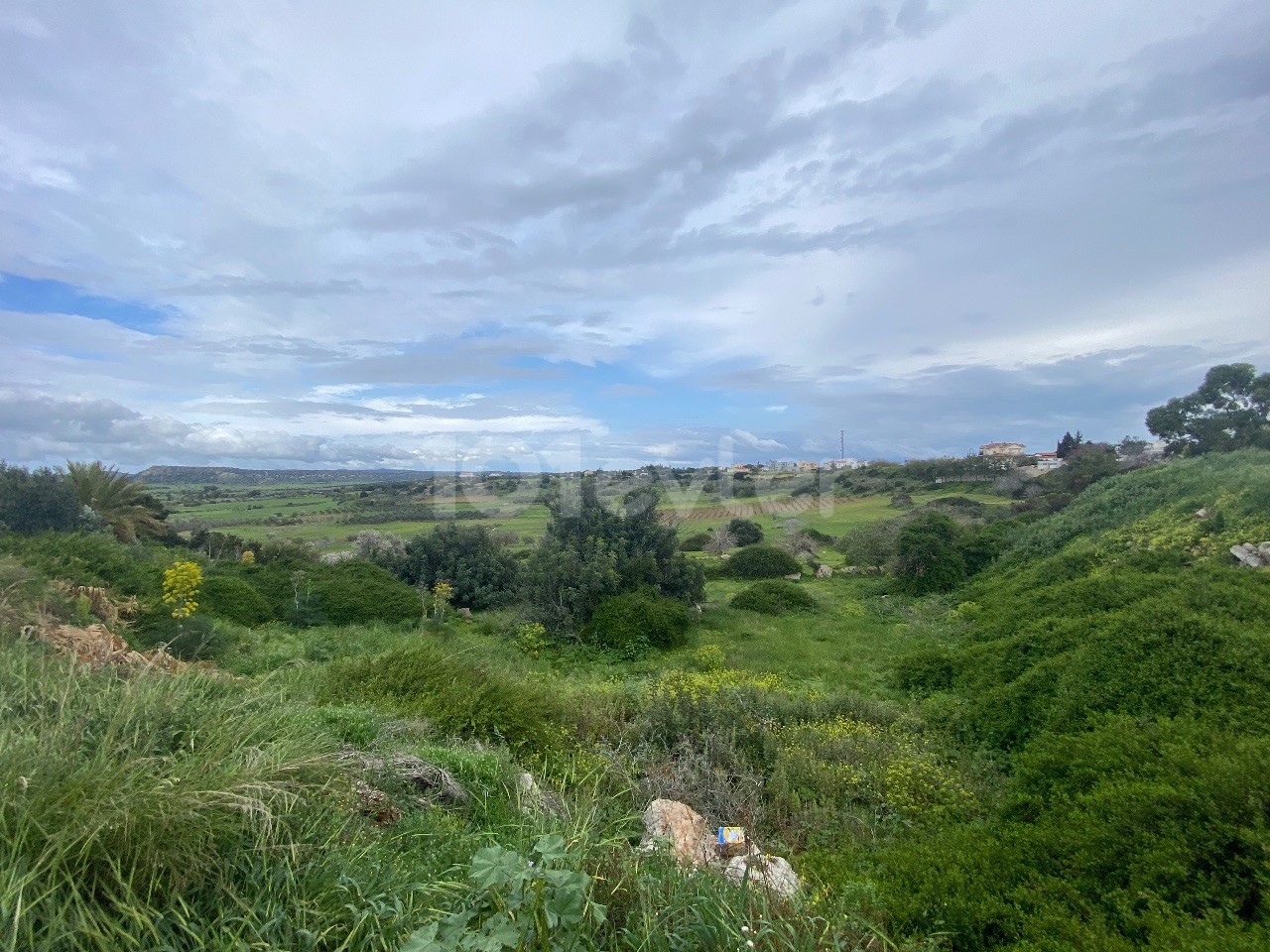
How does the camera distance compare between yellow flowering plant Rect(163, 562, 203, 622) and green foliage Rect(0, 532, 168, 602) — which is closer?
yellow flowering plant Rect(163, 562, 203, 622)

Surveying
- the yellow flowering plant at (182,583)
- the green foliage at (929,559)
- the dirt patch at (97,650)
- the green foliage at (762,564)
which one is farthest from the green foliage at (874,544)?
the dirt patch at (97,650)

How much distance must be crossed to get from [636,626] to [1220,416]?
84.0ft

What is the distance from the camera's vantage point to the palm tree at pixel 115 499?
56.6 ft

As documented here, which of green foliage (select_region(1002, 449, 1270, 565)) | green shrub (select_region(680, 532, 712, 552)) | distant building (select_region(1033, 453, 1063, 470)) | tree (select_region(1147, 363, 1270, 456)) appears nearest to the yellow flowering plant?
Answer: green foliage (select_region(1002, 449, 1270, 565))

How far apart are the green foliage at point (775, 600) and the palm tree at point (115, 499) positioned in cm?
1594

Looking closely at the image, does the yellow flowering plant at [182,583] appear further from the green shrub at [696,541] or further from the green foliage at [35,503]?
the green shrub at [696,541]

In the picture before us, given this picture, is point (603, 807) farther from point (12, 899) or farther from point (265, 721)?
point (12, 899)

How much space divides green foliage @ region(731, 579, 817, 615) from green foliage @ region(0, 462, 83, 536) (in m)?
15.6

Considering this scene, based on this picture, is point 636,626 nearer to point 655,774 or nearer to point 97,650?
point 655,774

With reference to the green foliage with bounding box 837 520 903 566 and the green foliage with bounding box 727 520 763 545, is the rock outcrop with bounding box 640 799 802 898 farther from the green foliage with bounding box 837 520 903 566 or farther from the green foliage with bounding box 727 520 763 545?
the green foliage with bounding box 727 520 763 545

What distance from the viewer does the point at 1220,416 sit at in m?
23.4

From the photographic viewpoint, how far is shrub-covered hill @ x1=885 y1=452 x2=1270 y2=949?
281 cm

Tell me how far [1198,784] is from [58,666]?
5.93 meters

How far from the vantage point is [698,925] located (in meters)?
2.21
